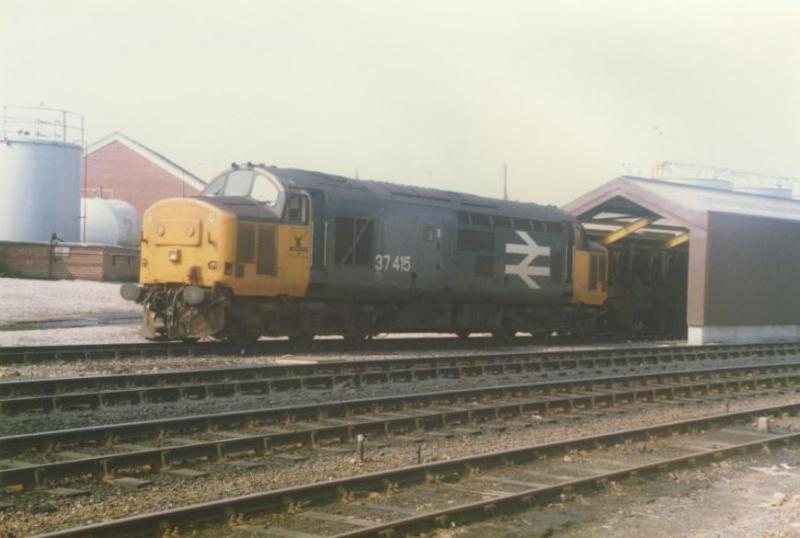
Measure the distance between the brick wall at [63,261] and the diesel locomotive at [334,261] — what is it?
62.7ft

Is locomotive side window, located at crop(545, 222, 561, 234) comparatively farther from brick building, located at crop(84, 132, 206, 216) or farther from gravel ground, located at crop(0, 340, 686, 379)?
brick building, located at crop(84, 132, 206, 216)

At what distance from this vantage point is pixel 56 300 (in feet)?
101

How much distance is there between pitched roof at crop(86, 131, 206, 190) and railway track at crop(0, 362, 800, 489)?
40.4 meters

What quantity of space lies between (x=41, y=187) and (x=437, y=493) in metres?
37.2

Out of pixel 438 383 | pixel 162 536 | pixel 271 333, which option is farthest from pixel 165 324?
pixel 162 536

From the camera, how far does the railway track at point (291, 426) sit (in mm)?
8703

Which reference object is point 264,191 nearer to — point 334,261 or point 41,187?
point 334,261

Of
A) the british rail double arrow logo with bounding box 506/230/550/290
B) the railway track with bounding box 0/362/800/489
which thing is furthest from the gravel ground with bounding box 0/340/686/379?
the railway track with bounding box 0/362/800/489

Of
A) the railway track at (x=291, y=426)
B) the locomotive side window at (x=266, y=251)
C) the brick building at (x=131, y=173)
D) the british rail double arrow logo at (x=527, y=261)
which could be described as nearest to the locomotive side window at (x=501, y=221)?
the british rail double arrow logo at (x=527, y=261)

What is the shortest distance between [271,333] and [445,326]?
5.26 meters

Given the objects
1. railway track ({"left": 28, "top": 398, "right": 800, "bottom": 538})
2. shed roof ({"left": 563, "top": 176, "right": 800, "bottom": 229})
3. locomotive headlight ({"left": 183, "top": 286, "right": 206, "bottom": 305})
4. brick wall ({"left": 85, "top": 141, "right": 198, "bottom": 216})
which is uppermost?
brick wall ({"left": 85, "top": 141, "right": 198, "bottom": 216})

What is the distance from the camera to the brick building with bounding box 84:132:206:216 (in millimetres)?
54312

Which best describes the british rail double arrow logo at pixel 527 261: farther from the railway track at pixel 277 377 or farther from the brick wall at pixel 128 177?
the brick wall at pixel 128 177

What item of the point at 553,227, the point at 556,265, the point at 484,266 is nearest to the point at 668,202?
the point at 553,227
